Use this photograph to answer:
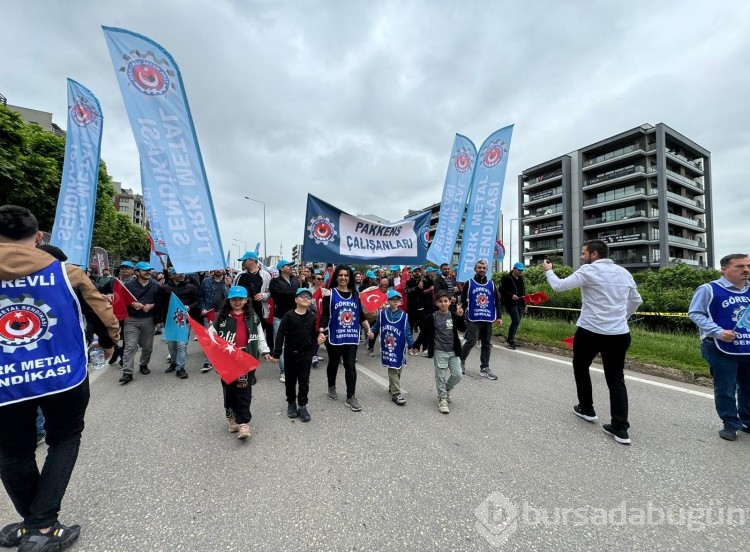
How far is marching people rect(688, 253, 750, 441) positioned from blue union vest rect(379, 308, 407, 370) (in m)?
3.15

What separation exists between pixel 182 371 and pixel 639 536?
235 inches

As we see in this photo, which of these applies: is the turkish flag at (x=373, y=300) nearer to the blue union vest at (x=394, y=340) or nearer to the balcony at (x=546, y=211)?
the blue union vest at (x=394, y=340)

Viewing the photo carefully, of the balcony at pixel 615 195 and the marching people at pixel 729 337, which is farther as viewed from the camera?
the balcony at pixel 615 195

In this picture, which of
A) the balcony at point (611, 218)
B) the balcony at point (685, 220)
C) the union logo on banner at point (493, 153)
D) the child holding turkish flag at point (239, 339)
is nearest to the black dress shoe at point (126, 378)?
the child holding turkish flag at point (239, 339)

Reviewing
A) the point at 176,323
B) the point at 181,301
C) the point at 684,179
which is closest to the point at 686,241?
the point at 684,179

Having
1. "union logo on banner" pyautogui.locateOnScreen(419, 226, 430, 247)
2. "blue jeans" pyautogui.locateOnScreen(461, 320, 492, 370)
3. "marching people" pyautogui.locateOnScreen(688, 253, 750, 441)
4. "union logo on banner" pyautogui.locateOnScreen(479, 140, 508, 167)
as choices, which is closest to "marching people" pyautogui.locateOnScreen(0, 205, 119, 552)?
"blue jeans" pyautogui.locateOnScreen(461, 320, 492, 370)

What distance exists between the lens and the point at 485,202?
8875 millimetres

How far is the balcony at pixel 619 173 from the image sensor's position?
140ft

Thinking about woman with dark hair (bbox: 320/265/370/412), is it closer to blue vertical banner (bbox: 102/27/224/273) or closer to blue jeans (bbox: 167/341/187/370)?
blue vertical banner (bbox: 102/27/224/273)

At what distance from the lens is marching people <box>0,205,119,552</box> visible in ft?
6.26

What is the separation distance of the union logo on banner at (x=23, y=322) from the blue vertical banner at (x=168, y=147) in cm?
281

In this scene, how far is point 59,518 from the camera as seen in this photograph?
2.28 m

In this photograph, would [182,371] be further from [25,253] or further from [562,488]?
[562,488]

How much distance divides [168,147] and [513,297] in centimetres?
686
